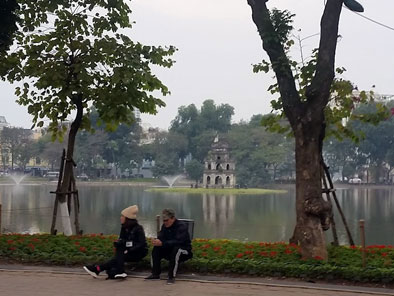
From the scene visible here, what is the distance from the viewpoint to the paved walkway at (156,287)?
605cm

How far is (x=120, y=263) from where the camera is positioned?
6777mm

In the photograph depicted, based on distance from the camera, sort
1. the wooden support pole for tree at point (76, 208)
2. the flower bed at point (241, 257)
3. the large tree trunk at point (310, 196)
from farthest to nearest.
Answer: the wooden support pole for tree at point (76, 208), the large tree trunk at point (310, 196), the flower bed at point (241, 257)

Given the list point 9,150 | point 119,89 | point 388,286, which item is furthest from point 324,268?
point 9,150

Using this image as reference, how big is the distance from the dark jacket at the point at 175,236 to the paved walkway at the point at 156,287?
401mm

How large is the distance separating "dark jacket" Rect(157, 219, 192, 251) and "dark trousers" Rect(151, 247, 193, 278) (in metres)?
0.06

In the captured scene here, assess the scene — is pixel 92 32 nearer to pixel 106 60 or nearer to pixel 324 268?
pixel 106 60

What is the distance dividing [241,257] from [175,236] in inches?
42.5

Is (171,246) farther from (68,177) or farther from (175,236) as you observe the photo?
(68,177)

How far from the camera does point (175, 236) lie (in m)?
6.83

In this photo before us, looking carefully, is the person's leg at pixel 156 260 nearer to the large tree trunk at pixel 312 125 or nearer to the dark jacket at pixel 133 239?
the dark jacket at pixel 133 239

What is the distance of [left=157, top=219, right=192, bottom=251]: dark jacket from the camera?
6.76 metres

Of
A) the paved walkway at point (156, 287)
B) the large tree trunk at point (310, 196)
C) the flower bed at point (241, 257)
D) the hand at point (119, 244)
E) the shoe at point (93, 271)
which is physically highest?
the large tree trunk at point (310, 196)

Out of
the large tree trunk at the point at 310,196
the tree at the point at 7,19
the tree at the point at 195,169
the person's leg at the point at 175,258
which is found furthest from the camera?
the tree at the point at 195,169

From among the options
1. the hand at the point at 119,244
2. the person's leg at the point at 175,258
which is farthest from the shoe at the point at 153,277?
the hand at the point at 119,244
